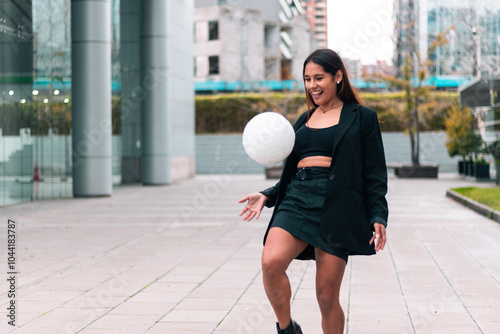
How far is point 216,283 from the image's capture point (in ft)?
22.6

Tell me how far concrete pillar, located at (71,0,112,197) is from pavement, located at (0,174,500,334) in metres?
5.24

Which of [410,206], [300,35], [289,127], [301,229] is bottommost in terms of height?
[410,206]

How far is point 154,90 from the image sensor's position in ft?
81.0

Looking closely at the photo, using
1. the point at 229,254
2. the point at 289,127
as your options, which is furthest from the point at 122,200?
the point at 289,127

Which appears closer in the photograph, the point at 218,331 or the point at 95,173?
the point at 218,331

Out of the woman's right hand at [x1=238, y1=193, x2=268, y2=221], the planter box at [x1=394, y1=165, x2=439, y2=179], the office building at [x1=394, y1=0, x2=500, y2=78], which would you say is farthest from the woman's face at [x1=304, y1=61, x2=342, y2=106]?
the office building at [x1=394, y1=0, x2=500, y2=78]

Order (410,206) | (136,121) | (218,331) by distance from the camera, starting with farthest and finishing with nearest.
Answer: (136,121)
(410,206)
(218,331)

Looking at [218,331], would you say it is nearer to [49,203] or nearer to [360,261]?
[360,261]

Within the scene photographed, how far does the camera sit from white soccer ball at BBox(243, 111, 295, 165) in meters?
3.53

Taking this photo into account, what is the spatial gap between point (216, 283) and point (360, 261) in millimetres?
2130

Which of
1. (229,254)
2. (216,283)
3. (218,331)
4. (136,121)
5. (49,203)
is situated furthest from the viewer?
(136,121)

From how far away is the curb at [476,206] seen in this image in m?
12.7

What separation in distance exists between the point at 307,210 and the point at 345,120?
51 centimetres

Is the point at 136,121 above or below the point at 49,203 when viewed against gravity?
above
